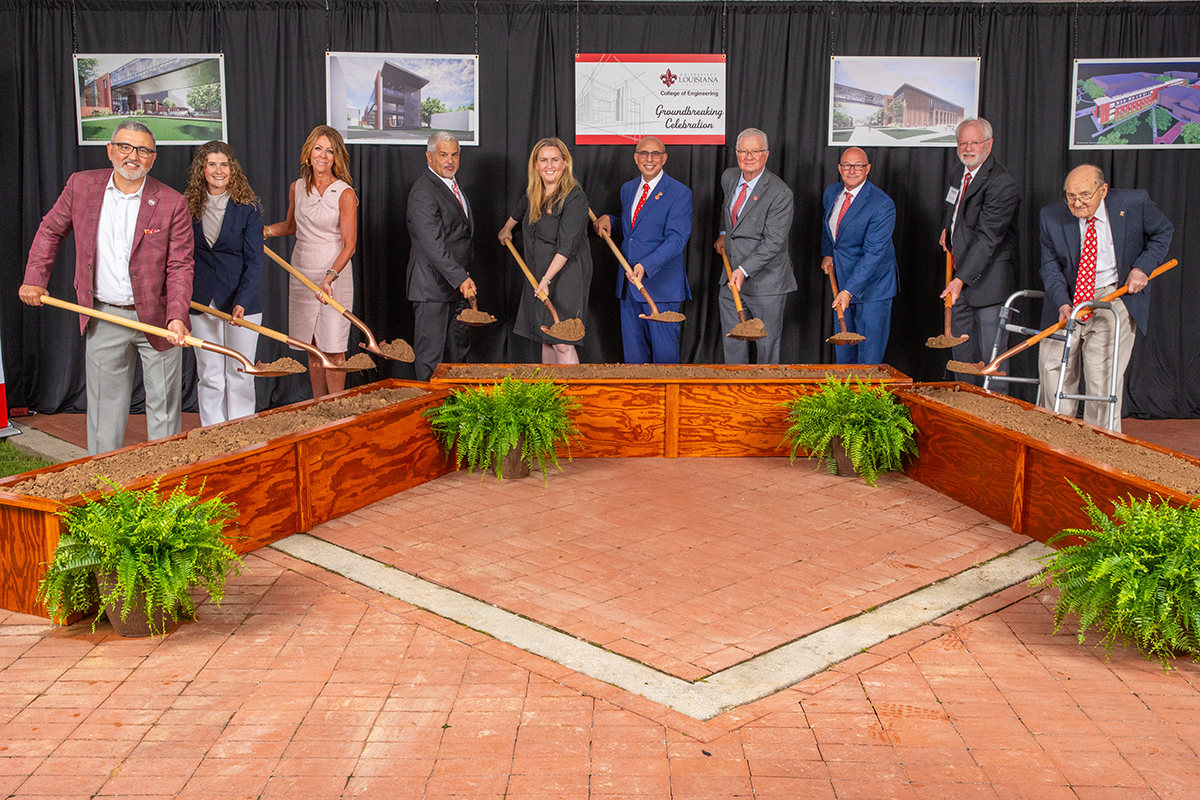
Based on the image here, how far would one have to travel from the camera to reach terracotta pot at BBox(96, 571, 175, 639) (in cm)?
394

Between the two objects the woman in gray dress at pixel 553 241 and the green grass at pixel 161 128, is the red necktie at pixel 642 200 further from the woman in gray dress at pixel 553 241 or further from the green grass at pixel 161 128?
the green grass at pixel 161 128

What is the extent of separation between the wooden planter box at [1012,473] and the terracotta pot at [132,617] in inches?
150

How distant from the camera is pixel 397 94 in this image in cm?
833

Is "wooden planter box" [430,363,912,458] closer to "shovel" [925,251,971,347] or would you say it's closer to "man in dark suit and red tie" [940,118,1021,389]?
"shovel" [925,251,971,347]

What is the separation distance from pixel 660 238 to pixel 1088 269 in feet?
9.12

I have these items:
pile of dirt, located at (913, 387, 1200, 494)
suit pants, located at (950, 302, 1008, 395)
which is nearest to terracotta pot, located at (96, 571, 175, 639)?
pile of dirt, located at (913, 387, 1200, 494)

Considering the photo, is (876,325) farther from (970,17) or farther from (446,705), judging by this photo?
(446,705)

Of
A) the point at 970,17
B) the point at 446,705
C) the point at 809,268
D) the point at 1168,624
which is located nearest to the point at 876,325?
the point at 809,268

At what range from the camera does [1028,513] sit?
525 centimetres

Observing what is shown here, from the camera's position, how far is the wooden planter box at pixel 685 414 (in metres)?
6.59

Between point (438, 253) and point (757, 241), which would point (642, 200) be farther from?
point (438, 253)

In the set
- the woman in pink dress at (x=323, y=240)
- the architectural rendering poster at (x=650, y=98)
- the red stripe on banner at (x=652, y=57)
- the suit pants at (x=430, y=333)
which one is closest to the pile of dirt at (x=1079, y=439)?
the architectural rendering poster at (x=650, y=98)

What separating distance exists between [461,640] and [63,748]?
1359 millimetres

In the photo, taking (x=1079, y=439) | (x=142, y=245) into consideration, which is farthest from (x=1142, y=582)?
(x=142, y=245)
